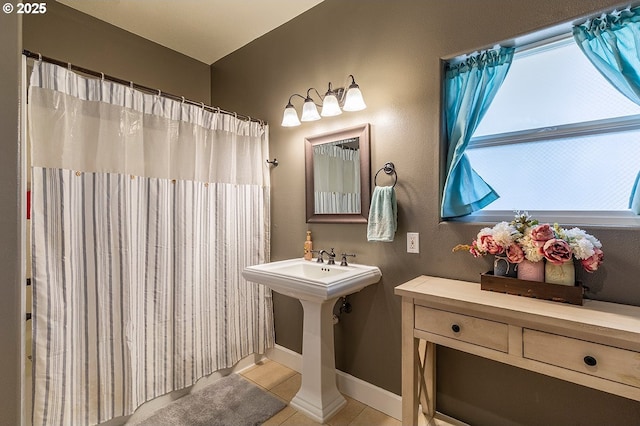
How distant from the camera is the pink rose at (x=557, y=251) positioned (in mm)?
1241

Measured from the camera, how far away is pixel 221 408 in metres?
1.93

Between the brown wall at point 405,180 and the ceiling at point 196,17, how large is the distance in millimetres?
156

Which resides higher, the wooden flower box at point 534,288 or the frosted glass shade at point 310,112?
the frosted glass shade at point 310,112

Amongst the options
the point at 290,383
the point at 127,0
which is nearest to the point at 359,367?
the point at 290,383

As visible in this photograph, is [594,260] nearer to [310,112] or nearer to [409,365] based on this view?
[409,365]

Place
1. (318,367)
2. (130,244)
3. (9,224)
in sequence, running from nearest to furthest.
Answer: (9,224) < (130,244) < (318,367)

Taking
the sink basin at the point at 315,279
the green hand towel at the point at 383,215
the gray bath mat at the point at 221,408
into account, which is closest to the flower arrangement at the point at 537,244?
the green hand towel at the point at 383,215

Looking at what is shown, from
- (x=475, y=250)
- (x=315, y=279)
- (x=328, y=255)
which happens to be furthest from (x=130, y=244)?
(x=475, y=250)

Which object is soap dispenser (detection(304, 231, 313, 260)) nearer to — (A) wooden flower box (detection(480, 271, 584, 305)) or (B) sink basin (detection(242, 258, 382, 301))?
(B) sink basin (detection(242, 258, 382, 301))

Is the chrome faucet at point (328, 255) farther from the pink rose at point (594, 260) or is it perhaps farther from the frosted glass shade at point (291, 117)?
the pink rose at point (594, 260)

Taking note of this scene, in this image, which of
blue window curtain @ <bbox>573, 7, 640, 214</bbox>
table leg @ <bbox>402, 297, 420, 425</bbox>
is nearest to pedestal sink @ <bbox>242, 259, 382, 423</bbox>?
table leg @ <bbox>402, 297, 420, 425</bbox>

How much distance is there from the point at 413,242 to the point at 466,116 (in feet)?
2.46

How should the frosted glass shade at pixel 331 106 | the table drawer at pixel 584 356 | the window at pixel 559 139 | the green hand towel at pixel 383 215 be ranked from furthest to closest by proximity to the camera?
1. the frosted glass shade at pixel 331 106
2. the green hand towel at pixel 383 215
3. the window at pixel 559 139
4. the table drawer at pixel 584 356

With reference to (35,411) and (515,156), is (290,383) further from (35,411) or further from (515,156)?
(515,156)
